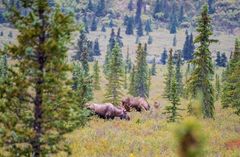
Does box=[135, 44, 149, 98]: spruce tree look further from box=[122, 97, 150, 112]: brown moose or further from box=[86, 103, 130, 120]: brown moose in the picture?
box=[86, 103, 130, 120]: brown moose

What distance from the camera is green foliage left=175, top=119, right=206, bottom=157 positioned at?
169 cm

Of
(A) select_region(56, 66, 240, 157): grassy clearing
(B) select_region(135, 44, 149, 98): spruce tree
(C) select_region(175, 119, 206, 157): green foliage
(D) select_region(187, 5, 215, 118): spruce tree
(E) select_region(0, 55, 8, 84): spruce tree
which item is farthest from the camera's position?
(B) select_region(135, 44, 149, 98): spruce tree

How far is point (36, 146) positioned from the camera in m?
9.71

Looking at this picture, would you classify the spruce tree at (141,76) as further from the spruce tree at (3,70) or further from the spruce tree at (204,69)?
the spruce tree at (204,69)

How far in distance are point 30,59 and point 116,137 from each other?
11.7 metres

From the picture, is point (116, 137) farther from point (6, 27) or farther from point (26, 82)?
point (6, 27)

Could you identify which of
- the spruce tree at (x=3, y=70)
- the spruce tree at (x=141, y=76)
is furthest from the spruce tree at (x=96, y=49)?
the spruce tree at (x=3, y=70)

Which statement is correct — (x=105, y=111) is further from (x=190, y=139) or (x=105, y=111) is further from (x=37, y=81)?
(x=190, y=139)

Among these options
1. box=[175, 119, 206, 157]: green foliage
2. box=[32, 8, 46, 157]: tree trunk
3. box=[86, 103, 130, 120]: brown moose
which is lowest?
box=[86, 103, 130, 120]: brown moose

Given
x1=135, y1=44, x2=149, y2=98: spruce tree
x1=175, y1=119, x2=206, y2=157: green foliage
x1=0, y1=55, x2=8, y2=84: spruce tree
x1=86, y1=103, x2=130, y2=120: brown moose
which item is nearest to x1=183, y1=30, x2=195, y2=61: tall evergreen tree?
x1=135, y1=44, x2=149, y2=98: spruce tree

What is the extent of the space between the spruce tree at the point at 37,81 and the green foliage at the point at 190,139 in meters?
7.89

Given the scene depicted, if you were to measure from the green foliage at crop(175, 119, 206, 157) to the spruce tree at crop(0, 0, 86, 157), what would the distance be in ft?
25.9

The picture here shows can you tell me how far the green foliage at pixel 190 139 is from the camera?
1694 millimetres

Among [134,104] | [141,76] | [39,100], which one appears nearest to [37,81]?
[39,100]
